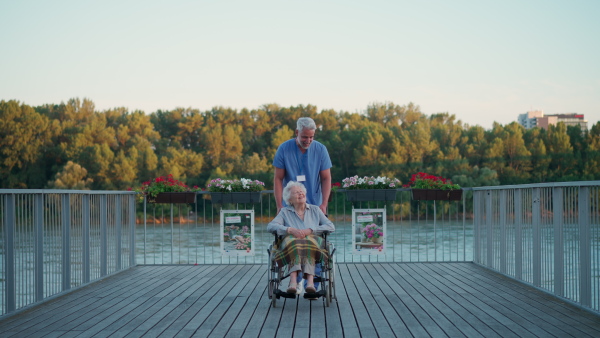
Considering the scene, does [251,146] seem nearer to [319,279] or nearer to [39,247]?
[39,247]

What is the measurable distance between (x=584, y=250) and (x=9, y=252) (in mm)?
3631

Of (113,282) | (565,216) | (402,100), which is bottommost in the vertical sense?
(113,282)

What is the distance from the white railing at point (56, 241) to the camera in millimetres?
3896

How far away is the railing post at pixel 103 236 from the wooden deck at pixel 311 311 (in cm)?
13

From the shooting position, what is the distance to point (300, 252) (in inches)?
160

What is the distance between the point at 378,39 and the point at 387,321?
25492 mm

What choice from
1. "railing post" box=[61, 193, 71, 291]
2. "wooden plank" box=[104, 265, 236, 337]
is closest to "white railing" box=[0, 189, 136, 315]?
"railing post" box=[61, 193, 71, 291]

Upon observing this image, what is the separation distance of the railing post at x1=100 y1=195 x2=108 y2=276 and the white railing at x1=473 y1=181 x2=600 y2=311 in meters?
3.64

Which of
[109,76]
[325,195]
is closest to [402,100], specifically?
[109,76]

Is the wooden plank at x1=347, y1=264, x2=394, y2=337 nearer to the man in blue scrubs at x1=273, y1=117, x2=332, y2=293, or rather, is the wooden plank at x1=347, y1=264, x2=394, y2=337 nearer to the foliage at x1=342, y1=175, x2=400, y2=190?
the man in blue scrubs at x1=273, y1=117, x2=332, y2=293

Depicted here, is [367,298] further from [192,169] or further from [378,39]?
[192,169]

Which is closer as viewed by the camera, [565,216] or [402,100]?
[565,216]

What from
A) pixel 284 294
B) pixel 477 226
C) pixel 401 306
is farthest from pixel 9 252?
pixel 477 226

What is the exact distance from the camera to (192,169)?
102ft
